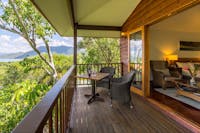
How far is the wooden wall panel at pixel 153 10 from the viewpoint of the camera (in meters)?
2.95

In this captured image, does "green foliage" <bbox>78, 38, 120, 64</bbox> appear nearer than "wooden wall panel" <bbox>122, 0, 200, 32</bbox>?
No

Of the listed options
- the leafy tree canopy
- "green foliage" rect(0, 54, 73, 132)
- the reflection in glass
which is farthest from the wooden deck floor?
the leafy tree canopy

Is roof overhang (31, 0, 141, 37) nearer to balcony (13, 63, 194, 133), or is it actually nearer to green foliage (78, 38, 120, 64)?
balcony (13, 63, 194, 133)

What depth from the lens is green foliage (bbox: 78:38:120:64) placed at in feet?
32.2

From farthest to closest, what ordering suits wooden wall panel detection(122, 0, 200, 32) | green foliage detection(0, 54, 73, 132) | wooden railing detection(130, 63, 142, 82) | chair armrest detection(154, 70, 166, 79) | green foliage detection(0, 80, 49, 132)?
chair armrest detection(154, 70, 166, 79) → wooden railing detection(130, 63, 142, 82) → green foliage detection(0, 54, 73, 132) → green foliage detection(0, 80, 49, 132) → wooden wall panel detection(122, 0, 200, 32)

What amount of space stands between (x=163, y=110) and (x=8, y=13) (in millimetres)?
7168

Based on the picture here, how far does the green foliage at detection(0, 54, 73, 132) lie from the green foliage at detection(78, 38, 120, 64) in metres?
1.28

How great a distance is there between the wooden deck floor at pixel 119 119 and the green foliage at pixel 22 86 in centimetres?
98

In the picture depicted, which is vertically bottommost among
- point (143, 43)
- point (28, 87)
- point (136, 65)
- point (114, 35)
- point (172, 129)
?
point (172, 129)

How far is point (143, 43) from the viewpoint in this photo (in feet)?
14.8

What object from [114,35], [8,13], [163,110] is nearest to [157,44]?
[114,35]

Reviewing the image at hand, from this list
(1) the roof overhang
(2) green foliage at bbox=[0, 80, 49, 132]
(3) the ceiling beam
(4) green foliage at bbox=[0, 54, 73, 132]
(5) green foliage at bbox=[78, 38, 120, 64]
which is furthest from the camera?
(5) green foliage at bbox=[78, 38, 120, 64]

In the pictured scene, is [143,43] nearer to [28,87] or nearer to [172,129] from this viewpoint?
[172,129]

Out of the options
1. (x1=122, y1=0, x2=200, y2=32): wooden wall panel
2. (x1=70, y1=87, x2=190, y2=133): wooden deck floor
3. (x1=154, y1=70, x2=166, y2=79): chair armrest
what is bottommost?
(x1=70, y1=87, x2=190, y2=133): wooden deck floor
